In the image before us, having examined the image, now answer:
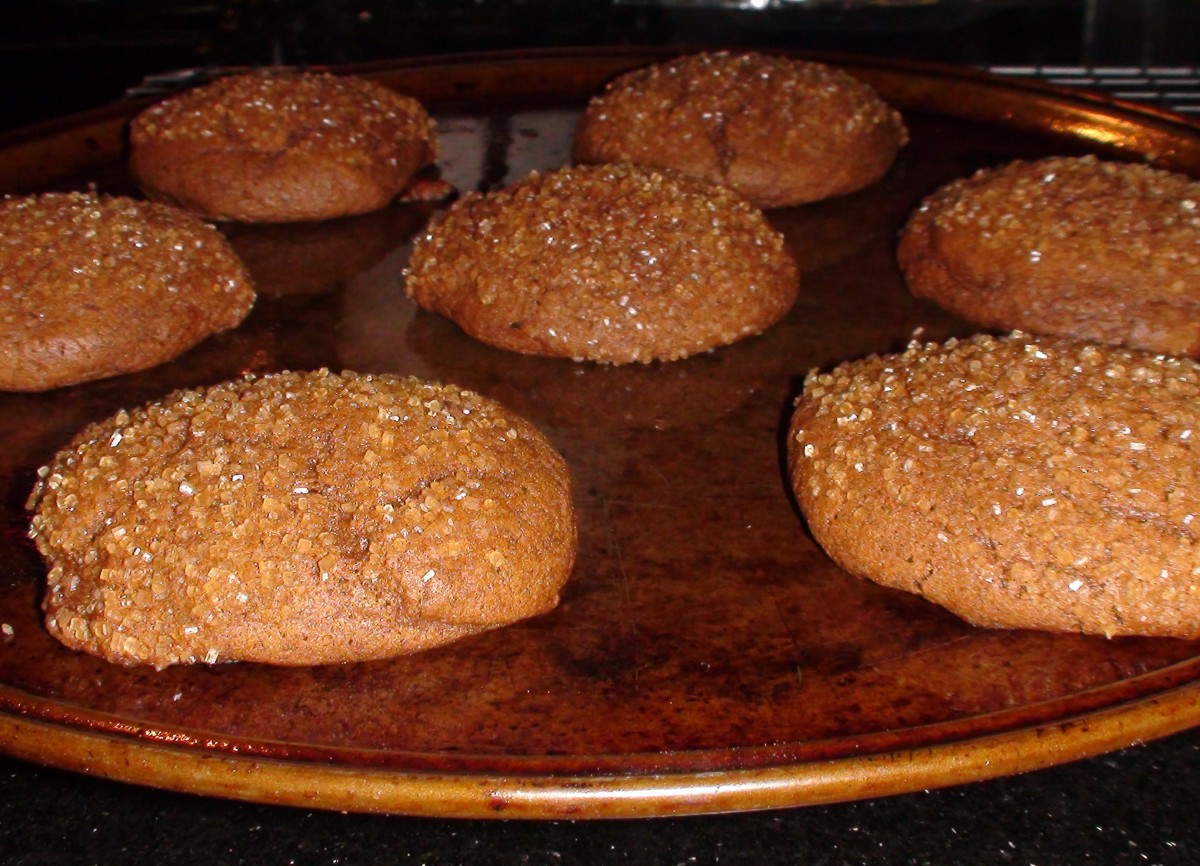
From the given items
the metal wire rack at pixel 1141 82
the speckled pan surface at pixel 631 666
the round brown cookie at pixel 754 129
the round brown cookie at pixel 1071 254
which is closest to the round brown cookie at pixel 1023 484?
the speckled pan surface at pixel 631 666

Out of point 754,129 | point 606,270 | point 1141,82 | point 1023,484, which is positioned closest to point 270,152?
point 606,270

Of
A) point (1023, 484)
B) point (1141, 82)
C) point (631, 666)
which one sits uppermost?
point (1141, 82)

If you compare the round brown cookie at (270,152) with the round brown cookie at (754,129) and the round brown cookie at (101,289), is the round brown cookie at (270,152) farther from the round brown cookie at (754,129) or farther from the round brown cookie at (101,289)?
the round brown cookie at (754,129)

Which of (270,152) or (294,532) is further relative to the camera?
(270,152)

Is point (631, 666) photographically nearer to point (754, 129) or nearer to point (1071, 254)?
point (1071, 254)

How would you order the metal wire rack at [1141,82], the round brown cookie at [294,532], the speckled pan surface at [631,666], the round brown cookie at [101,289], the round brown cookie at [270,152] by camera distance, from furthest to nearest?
1. the metal wire rack at [1141,82]
2. the round brown cookie at [270,152]
3. the round brown cookie at [101,289]
4. the round brown cookie at [294,532]
5. the speckled pan surface at [631,666]

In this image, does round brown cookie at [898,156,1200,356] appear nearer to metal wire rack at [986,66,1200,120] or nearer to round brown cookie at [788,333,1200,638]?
round brown cookie at [788,333,1200,638]

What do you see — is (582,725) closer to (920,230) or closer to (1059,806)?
(1059,806)

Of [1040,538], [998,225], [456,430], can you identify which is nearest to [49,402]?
[456,430]
